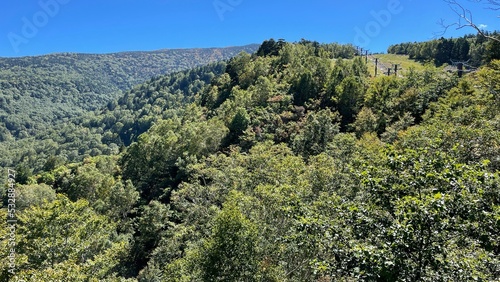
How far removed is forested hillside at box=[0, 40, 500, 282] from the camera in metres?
9.32

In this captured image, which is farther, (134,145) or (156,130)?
(156,130)

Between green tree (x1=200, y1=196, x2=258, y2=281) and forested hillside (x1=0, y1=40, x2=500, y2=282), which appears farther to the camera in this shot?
green tree (x1=200, y1=196, x2=258, y2=281)

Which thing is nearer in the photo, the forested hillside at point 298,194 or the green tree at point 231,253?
the forested hillside at point 298,194

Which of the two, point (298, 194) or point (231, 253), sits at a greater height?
point (298, 194)

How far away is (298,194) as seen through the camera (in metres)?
26.7

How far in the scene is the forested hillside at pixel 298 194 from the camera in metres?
9.32

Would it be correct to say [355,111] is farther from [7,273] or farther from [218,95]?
[7,273]

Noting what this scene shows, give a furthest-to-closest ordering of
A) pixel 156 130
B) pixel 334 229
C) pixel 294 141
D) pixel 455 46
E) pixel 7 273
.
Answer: pixel 455 46 → pixel 156 130 → pixel 294 141 → pixel 7 273 → pixel 334 229

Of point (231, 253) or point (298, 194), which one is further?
point (298, 194)

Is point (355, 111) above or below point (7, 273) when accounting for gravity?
above

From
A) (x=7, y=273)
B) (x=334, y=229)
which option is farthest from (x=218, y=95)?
(x=334, y=229)

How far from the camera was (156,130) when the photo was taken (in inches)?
3910

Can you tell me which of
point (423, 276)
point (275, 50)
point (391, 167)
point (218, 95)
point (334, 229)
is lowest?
point (423, 276)

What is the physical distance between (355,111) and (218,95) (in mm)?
56687
